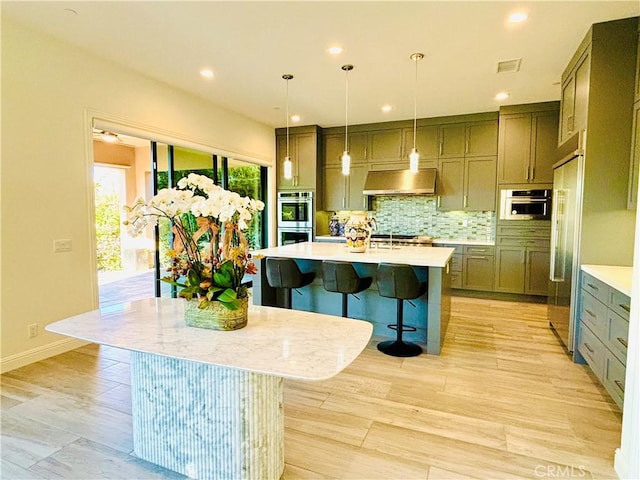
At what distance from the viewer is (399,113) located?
5738mm

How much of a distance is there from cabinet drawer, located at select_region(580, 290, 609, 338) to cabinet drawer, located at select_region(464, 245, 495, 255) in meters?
2.46

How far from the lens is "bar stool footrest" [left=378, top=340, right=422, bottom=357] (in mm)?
3438

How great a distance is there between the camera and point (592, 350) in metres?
2.87

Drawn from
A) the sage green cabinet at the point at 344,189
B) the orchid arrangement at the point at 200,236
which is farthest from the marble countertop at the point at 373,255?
the sage green cabinet at the point at 344,189

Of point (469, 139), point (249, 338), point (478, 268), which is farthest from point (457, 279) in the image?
point (249, 338)

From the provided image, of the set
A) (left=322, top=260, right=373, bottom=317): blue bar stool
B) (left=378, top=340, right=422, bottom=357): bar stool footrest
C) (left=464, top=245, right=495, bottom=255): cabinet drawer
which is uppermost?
(left=464, top=245, right=495, bottom=255): cabinet drawer

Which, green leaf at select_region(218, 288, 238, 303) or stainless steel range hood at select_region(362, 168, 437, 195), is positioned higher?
stainless steel range hood at select_region(362, 168, 437, 195)

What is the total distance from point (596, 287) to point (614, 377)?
719 millimetres

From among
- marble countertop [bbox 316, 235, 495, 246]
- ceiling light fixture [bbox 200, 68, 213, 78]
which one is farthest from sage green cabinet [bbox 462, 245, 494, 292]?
ceiling light fixture [bbox 200, 68, 213, 78]

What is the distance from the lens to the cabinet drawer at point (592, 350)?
8.72 ft

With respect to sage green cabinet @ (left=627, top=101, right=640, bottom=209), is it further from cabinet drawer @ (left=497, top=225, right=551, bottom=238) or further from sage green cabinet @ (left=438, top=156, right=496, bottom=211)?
sage green cabinet @ (left=438, top=156, right=496, bottom=211)

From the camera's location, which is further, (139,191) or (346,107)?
(139,191)

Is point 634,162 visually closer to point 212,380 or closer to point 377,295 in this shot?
point 377,295

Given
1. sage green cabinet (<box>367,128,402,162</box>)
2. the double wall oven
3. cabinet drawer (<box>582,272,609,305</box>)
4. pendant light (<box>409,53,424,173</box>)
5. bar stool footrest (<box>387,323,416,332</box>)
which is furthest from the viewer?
the double wall oven
